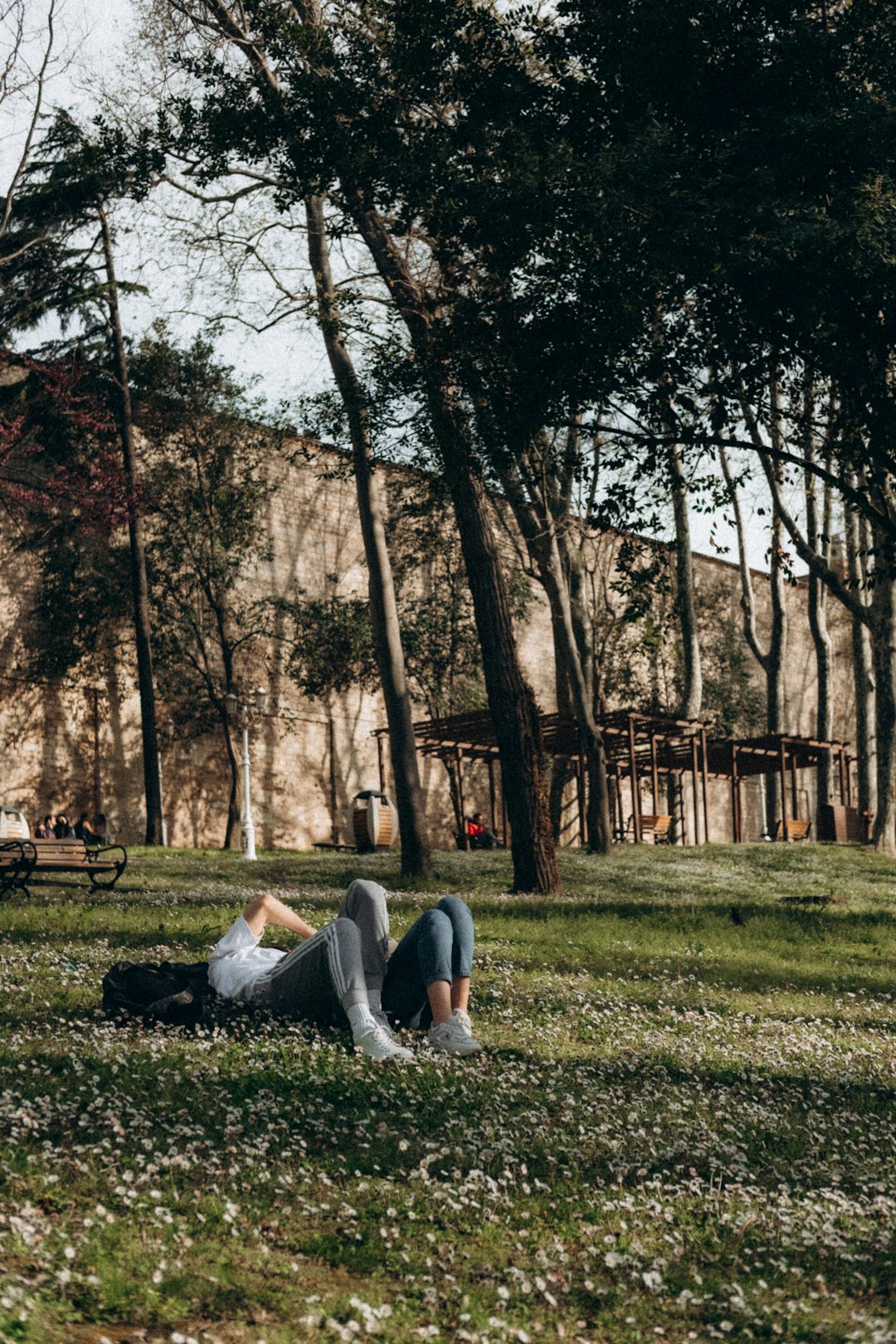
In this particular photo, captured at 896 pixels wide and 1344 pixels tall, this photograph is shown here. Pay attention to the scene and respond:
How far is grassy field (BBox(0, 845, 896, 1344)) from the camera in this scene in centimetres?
361

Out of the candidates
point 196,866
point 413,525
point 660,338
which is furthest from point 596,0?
point 413,525

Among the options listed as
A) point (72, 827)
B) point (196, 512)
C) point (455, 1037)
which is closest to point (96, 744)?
point (72, 827)

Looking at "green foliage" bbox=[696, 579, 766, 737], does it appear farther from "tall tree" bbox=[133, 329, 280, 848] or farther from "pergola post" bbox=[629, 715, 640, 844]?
"tall tree" bbox=[133, 329, 280, 848]

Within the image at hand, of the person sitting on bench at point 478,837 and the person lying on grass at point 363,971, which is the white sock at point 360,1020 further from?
the person sitting on bench at point 478,837

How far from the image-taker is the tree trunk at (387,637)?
727 inches

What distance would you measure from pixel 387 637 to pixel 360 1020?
42.2 feet

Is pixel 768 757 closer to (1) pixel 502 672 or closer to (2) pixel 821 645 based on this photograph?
(2) pixel 821 645

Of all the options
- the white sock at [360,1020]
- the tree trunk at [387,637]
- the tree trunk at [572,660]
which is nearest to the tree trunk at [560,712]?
the tree trunk at [572,660]

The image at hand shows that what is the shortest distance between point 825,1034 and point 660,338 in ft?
18.4

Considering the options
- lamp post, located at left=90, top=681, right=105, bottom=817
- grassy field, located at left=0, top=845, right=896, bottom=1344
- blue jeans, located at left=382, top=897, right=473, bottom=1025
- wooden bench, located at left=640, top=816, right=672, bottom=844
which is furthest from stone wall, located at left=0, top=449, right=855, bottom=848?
blue jeans, located at left=382, top=897, right=473, bottom=1025

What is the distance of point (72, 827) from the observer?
2794 cm

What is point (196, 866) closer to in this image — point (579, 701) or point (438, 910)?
point (579, 701)

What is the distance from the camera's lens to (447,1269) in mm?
3891

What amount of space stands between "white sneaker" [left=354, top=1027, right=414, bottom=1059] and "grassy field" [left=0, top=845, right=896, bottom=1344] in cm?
9
